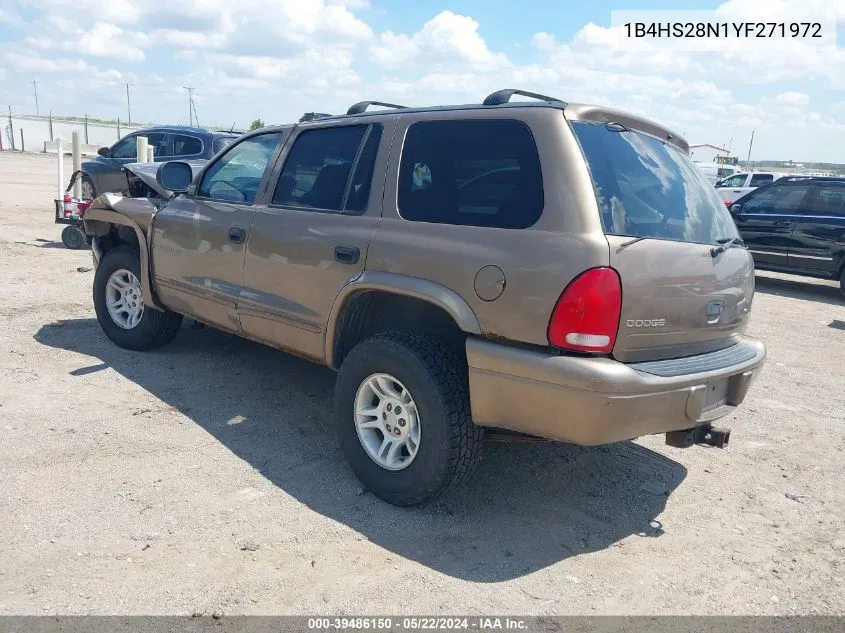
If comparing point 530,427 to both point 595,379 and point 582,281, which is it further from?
point 582,281

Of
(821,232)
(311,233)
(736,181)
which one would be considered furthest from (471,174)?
(736,181)

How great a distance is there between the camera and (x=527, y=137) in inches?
127

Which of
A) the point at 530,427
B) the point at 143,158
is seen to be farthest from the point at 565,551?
the point at 143,158

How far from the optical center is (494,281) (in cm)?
310

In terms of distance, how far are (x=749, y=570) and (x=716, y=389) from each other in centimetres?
82

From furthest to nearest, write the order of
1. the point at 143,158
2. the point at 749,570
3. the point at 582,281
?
the point at 143,158 < the point at 749,570 < the point at 582,281

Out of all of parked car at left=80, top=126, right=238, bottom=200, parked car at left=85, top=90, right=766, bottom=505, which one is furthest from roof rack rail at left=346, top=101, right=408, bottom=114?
parked car at left=80, top=126, right=238, bottom=200

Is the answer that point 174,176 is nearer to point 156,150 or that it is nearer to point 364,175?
point 364,175

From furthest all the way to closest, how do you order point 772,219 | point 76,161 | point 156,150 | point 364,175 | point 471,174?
point 156,150, point 76,161, point 772,219, point 364,175, point 471,174

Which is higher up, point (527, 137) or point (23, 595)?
point (527, 137)

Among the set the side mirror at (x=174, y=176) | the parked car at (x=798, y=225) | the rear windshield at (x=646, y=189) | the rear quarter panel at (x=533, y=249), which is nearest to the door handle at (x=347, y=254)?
the rear quarter panel at (x=533, y=249)

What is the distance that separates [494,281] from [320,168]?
1.63m

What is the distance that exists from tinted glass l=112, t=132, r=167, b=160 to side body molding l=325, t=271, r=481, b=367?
1042 cm

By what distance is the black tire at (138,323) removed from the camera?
5594mm
